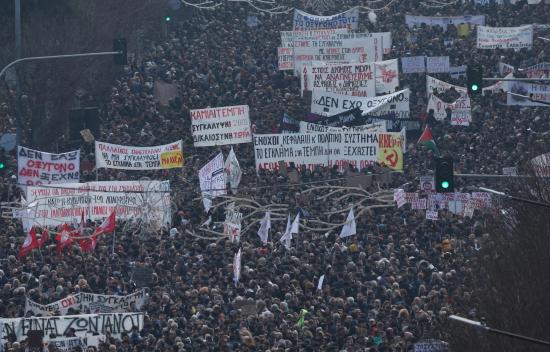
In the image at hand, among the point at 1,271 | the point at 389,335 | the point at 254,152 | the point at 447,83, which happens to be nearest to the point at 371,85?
the point at 447,83

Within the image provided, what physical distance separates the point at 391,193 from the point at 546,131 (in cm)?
709

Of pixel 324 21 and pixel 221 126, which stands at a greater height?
pixel 324 21

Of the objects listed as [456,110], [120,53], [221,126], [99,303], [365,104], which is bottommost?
[99,303]

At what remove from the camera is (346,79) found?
177 feet

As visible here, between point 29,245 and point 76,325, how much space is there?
202 inches

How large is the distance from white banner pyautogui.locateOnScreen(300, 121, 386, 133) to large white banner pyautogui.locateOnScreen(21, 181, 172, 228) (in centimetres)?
603

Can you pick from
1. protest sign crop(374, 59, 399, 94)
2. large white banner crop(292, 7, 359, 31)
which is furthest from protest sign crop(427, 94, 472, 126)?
large white banner crop(292, 7, 359, 31)

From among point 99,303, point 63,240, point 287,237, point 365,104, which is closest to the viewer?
point 99,303

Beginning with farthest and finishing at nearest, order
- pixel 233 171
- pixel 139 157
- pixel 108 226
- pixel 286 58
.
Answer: pixel 286 58, pixel 139 157, pixel 233 171, pixel 108 226

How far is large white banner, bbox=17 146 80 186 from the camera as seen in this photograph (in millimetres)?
43875

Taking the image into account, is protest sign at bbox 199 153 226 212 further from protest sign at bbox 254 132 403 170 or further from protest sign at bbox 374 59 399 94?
protest sign at bbox 374 59 399 94

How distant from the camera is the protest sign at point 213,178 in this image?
4219 cm

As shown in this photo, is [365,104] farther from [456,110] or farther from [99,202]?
[99,202]

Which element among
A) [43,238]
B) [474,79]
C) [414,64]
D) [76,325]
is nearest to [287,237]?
[43,238]
